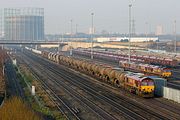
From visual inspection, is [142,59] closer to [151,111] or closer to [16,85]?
[16,85]

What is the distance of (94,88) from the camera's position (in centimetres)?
6016

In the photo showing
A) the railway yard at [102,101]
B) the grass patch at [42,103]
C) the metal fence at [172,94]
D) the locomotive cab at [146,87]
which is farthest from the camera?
the locomotive cab at [146,87]

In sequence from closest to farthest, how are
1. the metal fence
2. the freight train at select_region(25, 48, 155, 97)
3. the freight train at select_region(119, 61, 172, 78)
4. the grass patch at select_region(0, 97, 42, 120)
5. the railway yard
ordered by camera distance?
the grass patch at select_region(0, 97, 42, 120) → the railway yard → the metal fence → the freight train at select_region(25, 48, 155, 97) → the freight train at select_region(119, 61, 172, 78)

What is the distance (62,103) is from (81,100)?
3087 mm

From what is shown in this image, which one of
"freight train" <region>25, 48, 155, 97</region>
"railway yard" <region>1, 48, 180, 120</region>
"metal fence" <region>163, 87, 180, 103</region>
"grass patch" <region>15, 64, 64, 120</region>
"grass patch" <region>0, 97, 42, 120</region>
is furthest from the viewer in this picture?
"freight train" <region>25, 48, 155, 97</region>

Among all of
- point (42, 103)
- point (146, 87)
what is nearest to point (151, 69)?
point (146, 87)

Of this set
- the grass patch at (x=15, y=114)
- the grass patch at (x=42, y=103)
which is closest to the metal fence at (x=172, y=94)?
the grass patch at (x=42, y=103)

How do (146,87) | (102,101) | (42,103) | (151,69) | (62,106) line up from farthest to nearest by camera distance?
(151,69)
(146,87)
(102,101)
(42,103)
(62,106)

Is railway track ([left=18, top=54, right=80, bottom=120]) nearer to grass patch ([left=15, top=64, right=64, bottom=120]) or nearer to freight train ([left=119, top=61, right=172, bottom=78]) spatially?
grass patch ([left=15, top=64, right=64, bottom=120])

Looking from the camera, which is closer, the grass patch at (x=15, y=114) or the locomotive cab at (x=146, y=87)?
the grass patch at (x=15, y=114)

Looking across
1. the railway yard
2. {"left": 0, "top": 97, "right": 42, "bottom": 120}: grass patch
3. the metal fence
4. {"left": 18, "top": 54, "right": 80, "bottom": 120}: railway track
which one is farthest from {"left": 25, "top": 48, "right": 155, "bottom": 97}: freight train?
{"left": 0, "top": 97, "right": 42, "bottom": 120}: grass patch

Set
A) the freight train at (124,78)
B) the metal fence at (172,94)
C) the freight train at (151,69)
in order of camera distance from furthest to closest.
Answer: the freight train at (151,69) → the freight train at (124,78) → the metal fence at (172,94)

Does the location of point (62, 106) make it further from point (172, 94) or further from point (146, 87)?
point (172, 94)

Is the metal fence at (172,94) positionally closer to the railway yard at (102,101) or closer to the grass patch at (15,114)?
the railway yard at (102,101)
